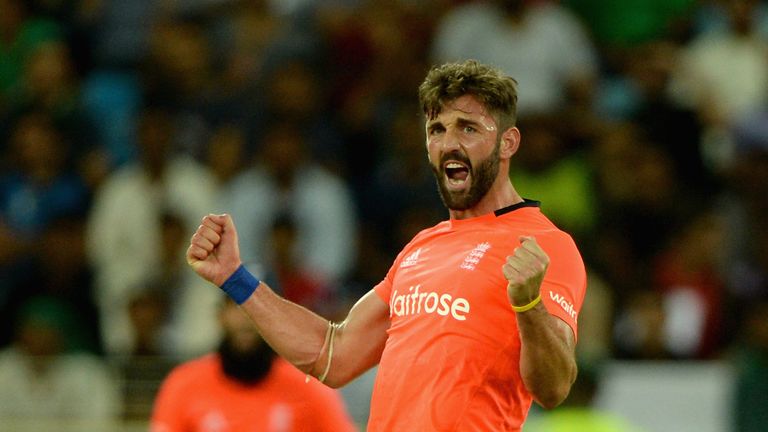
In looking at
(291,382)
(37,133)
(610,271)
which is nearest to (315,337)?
(291,382)

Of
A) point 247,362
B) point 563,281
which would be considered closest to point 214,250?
point 563,281

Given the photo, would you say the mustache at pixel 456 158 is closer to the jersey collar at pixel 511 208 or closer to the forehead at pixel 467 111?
the forehead at pixel 467 111

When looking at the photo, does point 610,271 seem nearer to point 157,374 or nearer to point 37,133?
point 157,374

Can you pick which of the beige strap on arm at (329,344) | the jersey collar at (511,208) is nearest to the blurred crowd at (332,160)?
the beige strap on arm at (329,344)

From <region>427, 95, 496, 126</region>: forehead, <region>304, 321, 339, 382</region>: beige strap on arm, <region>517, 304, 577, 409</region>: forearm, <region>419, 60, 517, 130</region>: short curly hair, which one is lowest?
<region>304, 321, 339, 382</region>: beige strap on arm

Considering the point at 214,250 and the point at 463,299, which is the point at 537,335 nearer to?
the point at 463,299

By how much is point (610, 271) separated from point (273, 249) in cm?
216

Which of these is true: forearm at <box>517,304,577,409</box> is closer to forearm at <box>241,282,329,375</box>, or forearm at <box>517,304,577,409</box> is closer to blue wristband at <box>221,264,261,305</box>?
forearm at <box>241,282,329,375</box>

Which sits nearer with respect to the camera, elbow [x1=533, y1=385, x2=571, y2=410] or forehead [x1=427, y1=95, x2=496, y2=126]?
elbow [x1=533, y1=385, x2=571, y2=410]

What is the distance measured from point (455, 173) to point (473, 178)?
0.20 ft

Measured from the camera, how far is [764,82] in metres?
12.0

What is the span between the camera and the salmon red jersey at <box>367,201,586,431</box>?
5156 mm

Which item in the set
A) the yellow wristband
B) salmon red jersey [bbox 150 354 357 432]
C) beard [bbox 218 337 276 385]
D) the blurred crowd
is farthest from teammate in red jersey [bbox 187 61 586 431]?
the blurred crowd

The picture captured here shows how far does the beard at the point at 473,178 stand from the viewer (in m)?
5.34
